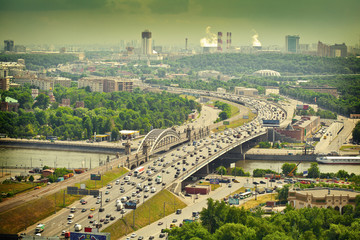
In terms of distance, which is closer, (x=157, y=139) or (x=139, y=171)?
(x=139, y=171)

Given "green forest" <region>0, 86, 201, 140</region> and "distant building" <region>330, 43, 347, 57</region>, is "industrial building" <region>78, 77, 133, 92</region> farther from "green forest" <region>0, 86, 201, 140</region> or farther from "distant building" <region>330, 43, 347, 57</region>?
"distant building" <region>330, 43, 347, 57</region>

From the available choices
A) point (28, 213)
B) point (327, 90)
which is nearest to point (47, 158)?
point (28, 213)

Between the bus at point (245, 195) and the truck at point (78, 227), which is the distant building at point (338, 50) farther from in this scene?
the truck at point (78, 227)

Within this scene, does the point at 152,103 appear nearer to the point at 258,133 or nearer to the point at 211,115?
the point at 211,115

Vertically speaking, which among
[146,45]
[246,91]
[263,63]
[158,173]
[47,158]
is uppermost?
[146,45]

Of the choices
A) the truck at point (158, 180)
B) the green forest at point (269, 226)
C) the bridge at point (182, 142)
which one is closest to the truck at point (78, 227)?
the green forest at point (269, 226)

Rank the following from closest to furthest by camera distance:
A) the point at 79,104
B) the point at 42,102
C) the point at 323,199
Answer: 1. the point at 323,199
2. the point at 42,102
3. the point at 79,104

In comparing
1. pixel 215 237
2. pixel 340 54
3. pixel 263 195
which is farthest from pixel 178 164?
pixel 340 54

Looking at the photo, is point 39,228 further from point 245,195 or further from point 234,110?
point 234,110
